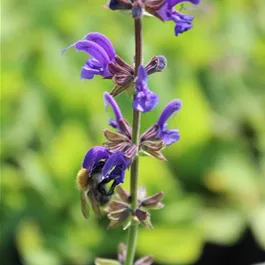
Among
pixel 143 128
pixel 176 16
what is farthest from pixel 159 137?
pixel 143 128

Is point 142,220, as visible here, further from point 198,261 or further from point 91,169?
point 198,261

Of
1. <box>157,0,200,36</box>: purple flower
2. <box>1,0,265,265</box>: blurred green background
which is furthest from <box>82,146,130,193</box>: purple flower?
<box>1,0,265,265</box>: blurred green background

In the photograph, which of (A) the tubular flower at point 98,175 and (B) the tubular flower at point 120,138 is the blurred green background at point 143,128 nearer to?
(A) the tubular flower at point 98,175

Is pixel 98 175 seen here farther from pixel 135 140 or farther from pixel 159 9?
pixel 159 9

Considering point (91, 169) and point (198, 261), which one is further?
point (198, 261)

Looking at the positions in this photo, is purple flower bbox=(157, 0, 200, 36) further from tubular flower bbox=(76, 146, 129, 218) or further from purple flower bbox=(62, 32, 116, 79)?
tubular flower bbox=(76, 146, 129, 218)

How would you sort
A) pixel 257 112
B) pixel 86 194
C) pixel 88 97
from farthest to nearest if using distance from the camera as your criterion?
1. pixel 257 112
2. pixel 88 97
3. pixel 86 194

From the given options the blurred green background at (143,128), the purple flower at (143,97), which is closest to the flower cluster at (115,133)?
the purple flower at (143,97)

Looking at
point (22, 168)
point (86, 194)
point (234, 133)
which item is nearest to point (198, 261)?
point (234, 133)
